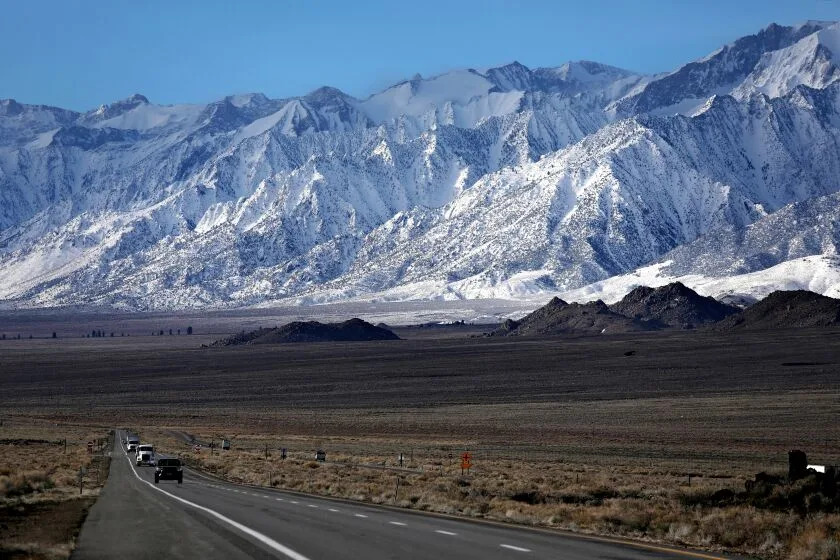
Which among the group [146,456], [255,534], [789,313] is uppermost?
[789,313]

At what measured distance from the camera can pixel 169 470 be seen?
1810 inches

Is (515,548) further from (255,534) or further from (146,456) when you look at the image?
(146,456)

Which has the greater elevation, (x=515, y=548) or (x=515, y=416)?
(x=515, y=548)

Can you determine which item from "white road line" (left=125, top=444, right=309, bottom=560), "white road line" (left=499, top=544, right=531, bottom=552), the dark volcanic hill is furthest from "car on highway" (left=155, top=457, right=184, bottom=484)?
the dark volcanic hill

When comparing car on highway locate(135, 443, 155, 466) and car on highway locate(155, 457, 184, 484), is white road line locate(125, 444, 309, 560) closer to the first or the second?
car on highway locate(155, 457, 184, 484)

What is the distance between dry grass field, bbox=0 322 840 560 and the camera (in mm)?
31523

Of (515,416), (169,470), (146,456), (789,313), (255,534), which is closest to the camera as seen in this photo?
(255,534)

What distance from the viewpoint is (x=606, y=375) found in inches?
5017

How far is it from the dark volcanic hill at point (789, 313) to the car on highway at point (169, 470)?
14786cm

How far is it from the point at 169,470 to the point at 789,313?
507ft

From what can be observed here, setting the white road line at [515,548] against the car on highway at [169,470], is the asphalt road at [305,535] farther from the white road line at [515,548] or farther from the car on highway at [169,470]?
the car on highway at [169,470]

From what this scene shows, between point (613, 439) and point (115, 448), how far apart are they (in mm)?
25653

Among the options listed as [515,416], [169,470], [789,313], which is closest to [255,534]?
[169,470]

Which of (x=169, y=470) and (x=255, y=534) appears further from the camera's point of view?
(x=169, y=470)
